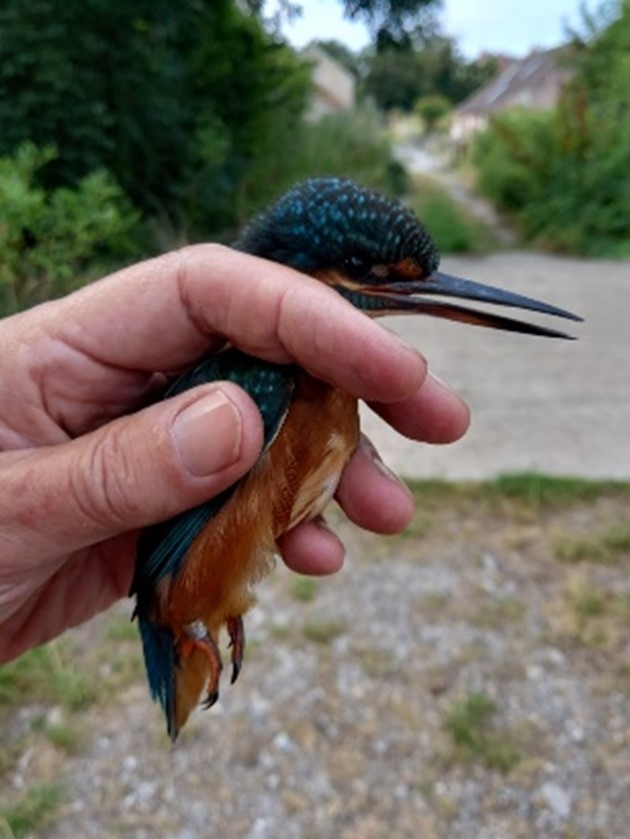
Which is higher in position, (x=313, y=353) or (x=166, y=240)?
(x=313, y=353)

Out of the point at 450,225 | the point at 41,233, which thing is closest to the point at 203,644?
the point at 41,233

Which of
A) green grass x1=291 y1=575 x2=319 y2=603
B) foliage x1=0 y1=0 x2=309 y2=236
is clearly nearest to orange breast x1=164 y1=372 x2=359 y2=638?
green grass x1=291 y1=575 x2=319 y2=603

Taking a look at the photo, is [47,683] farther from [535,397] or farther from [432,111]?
[432,111]

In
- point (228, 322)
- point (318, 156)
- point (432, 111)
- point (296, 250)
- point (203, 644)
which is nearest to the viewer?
point (228, 322)

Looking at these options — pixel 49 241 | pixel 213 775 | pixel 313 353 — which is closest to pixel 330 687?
pixel 213 775

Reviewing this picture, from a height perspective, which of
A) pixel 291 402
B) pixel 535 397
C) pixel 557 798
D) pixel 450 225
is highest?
pixel 291 402

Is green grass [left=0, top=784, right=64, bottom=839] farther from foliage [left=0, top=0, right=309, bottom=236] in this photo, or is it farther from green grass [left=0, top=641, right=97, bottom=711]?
foliage [left=0, top=0, right=309, bottom=236]

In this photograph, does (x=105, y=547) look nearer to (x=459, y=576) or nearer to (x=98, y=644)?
(x=98, y=644)
